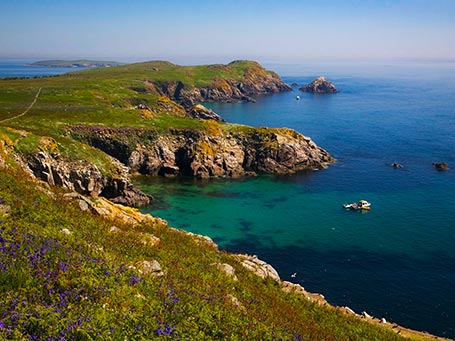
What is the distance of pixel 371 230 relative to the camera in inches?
2484

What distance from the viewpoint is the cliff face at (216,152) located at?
90.5 metres

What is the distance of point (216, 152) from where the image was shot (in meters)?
95.2

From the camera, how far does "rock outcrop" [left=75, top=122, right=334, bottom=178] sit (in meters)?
90.6

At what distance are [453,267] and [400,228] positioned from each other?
40.8 ft

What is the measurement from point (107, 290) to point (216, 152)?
84320 millimetres

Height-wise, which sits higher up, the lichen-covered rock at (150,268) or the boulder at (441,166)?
the lichen-covered rock at (150,268)

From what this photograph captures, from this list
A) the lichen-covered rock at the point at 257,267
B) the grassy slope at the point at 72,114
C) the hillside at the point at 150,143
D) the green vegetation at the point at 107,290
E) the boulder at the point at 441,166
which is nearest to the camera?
the green vegetation at the point at 107,290

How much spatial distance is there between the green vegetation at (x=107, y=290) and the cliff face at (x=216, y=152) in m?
70.3

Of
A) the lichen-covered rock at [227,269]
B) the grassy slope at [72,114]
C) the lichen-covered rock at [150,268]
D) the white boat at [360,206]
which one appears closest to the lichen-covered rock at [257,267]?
the lichen-covered rock at [227,269]

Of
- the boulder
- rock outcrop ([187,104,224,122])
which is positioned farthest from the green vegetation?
rock outcrop ([187,104,224,122])

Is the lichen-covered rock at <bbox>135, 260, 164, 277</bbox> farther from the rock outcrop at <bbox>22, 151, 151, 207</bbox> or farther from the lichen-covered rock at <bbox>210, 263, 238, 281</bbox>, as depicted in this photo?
the rock outcrop at <bbox>22, 151, 151, 207</bbox>

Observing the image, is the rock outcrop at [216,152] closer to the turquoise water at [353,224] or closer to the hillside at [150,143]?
the hillside at [150,143]

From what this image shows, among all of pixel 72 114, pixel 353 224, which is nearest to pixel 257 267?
pixel 353 224

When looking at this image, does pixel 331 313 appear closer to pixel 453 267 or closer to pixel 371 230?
pixel 453 267
